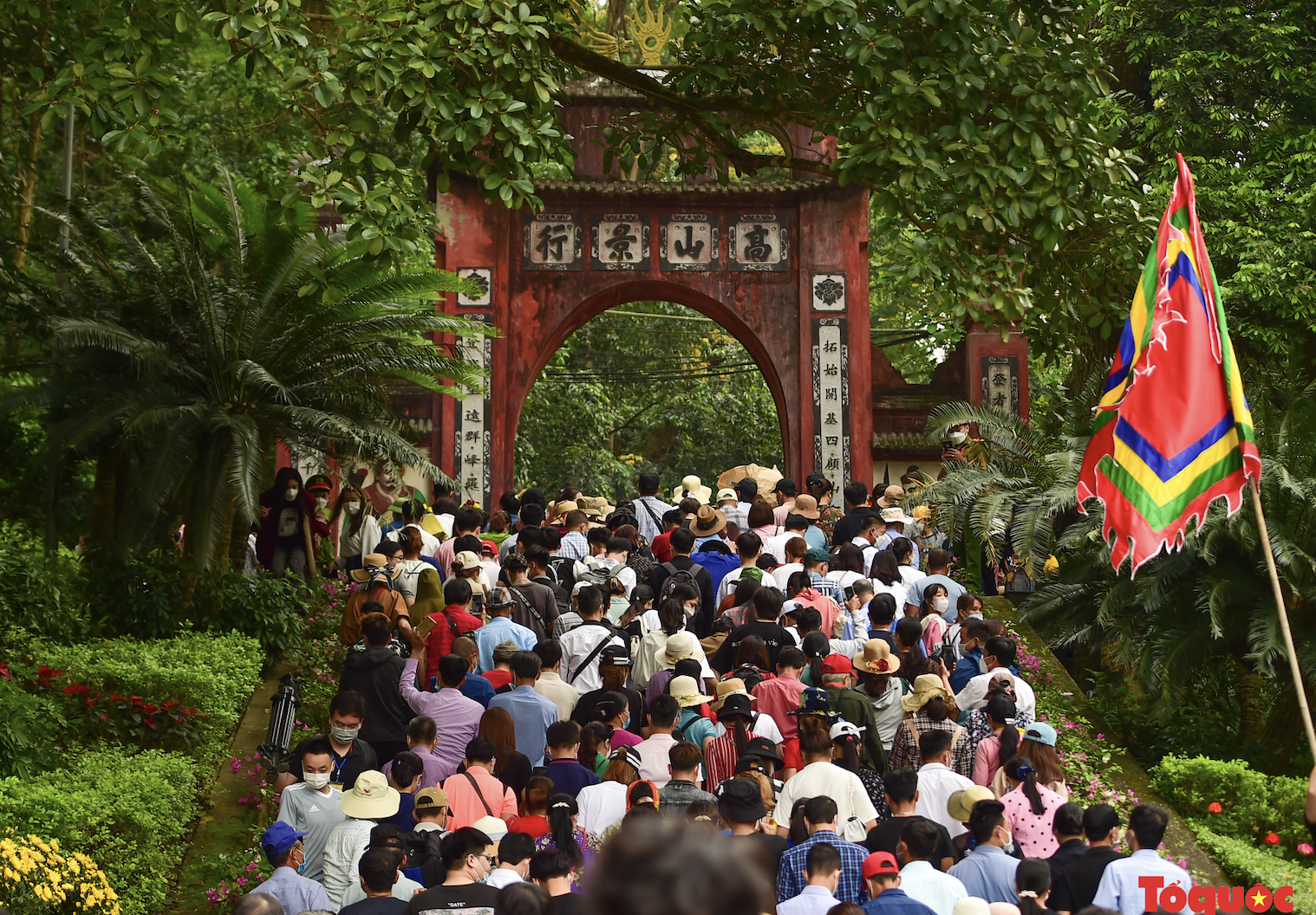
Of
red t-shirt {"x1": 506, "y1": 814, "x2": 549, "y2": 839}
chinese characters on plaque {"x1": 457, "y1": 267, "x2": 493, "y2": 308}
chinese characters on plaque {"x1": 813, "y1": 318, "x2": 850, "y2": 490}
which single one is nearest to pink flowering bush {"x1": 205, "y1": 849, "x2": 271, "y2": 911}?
red t-shirt {"x1": 506, "y1": 814, "x2": 549, "y2": 839}

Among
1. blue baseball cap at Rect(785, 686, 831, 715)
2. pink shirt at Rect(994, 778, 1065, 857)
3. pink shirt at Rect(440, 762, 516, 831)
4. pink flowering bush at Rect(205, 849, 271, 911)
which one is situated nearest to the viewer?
pink shirt at Rect(994, 778, 1065, 857)

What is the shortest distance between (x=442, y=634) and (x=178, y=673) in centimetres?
218

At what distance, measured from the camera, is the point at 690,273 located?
18609 mm

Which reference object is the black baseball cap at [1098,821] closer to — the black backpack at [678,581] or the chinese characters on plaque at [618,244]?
the black backpack at [678,581]

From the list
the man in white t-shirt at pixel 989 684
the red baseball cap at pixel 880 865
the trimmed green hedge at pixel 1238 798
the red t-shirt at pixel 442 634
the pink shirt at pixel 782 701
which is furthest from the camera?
the red t-shirt at pixel 442 634

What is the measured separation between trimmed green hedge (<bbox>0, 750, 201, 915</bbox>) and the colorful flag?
18.7 ft

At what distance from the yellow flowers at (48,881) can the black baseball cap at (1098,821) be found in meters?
5.04

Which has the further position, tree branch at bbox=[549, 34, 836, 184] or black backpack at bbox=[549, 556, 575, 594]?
tree branch at bbox=[549, 34, 836, 184]

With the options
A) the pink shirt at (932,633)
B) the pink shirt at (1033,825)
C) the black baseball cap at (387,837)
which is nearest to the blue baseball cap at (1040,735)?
the pink shirt at (1033,825)

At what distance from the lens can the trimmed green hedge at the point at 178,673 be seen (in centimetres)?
987

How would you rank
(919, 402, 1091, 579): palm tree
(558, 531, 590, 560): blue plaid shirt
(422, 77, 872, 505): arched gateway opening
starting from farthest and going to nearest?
(422, 77, 872, 505): arched gateway opening, (919, 402, 1091, 579): palm tree, (558, 531, 590, 560): blue plaid shirt

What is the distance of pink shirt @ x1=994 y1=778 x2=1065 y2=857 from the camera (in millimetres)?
6754

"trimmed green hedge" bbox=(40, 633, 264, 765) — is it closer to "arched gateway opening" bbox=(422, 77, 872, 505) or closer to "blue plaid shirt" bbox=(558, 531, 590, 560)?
"blue plaid shirt" bbox=(558, 531, 590, 560)

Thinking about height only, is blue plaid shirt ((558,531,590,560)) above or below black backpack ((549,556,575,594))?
above
